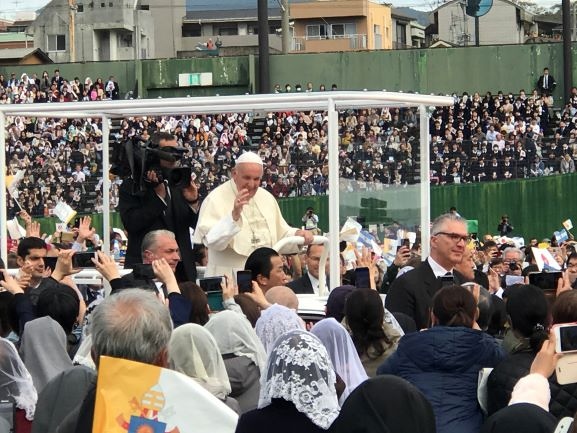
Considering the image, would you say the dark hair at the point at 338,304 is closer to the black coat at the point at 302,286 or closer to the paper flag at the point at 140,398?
the black coat at the point at 302,286

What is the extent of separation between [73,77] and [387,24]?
44.2m

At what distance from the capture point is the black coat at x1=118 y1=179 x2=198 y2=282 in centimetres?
1098

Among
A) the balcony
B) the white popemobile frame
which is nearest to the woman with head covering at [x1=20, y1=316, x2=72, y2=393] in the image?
the white popemobile frame

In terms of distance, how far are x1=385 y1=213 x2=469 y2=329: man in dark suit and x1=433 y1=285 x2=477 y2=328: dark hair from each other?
231cm

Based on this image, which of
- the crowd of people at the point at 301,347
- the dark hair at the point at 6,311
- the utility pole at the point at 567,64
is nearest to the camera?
the crowd of people at the point at 301,347

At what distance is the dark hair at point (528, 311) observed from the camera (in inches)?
274

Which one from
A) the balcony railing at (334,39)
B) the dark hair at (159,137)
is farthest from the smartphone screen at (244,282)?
the balcony railing at (334,39)

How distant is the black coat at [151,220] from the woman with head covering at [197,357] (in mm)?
4951

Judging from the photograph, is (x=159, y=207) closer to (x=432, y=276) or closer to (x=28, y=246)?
(x=28, y=246)

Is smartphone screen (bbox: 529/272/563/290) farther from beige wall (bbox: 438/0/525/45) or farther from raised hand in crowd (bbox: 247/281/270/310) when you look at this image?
beige wall (bbox: 438/0/525/45)

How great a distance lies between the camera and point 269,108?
36.8ft

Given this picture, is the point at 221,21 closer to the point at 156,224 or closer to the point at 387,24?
the point at 387,24

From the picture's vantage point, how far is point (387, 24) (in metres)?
89.6

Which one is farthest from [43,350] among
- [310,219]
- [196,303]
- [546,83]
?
[546,83]
